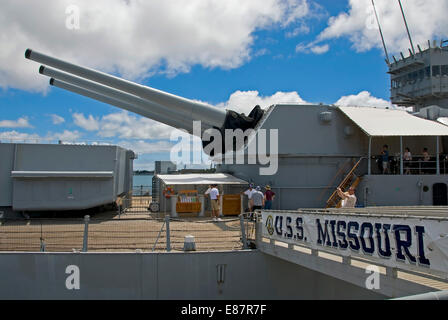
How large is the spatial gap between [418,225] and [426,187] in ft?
34.0

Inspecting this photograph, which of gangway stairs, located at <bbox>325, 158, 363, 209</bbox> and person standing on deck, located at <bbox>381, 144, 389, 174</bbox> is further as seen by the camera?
person standing on deck, located at <bbox>381, 144, 389, 174</bbox>

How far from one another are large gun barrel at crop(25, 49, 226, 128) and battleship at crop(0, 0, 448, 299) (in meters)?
0.03

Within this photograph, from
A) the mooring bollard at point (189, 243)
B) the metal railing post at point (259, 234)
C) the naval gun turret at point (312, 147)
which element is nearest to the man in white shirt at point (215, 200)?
the naval gun turret at point (312, 147)

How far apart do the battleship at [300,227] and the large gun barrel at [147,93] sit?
31 mm

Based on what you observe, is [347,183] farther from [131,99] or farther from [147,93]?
[131,99]

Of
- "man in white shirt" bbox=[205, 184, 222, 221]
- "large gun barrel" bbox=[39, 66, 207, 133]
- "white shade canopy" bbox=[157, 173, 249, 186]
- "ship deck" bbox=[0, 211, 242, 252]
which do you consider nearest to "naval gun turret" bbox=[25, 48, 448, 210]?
"large gun barrel" bbox=[39, 66, 207, 133]

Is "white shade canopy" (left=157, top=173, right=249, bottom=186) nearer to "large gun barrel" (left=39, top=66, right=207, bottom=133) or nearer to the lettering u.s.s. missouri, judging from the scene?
"large gun barrel" (left=39, top=66, right=207, bottom=133)

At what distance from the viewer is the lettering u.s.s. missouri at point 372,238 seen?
14.3 feet

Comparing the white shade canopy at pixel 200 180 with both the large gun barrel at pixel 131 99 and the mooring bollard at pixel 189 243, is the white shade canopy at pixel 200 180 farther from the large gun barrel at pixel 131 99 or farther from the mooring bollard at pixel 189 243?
the mooring bollard at pixel 189 243

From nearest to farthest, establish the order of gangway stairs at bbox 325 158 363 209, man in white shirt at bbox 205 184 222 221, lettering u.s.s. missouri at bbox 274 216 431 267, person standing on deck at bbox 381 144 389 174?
lettering u.s.s. missouri at bbox 274 216 431 267, man in white shirt at bbox 205 184 222 221, gangway stairs at bbox 325 158 363 209, person standing on deck at bbox 381 144 389 174

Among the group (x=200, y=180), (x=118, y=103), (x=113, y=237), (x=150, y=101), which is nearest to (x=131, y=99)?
(x=150, y=101)

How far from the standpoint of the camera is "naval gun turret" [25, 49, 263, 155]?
1109cm
